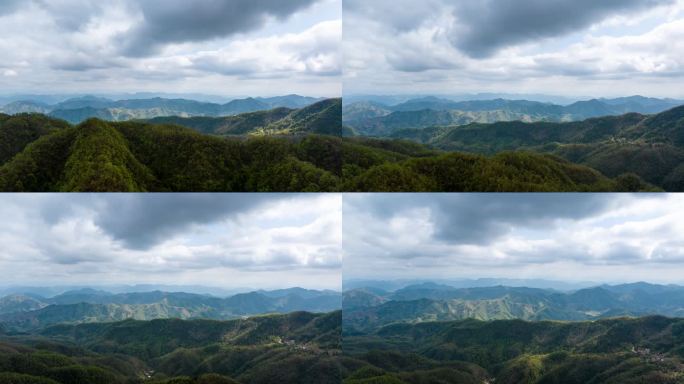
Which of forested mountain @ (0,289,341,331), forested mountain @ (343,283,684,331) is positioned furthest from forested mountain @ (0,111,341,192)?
forested mountain @ (343,283,684,331)

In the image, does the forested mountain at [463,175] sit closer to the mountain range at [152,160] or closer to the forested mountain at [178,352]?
the mountain range at [152,160]

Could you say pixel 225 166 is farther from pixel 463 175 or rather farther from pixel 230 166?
pixel 463 175

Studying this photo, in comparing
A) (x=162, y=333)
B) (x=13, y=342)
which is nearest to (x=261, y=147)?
(x=162, y=333)

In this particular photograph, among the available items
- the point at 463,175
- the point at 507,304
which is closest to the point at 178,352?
the point at 507,304

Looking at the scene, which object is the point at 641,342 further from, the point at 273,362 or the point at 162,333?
the point at 162,333

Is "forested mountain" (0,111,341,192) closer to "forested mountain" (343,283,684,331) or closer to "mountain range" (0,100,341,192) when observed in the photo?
"mountain range" (0,100,341,192)

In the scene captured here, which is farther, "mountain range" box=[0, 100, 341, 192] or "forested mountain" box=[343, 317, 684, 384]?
"mountain range" box=[0, 100, 341, 192]
